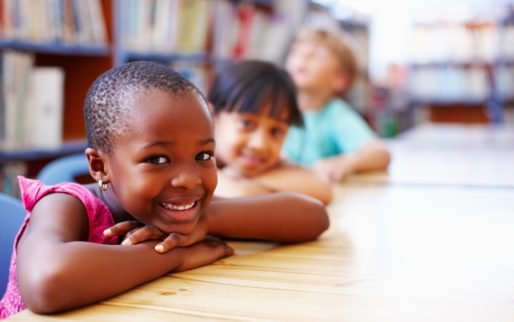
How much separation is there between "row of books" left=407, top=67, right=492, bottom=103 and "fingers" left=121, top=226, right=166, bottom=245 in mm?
6940

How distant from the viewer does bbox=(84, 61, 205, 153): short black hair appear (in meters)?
0.69

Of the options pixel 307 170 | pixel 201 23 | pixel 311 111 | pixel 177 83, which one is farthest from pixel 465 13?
pixel 177 83

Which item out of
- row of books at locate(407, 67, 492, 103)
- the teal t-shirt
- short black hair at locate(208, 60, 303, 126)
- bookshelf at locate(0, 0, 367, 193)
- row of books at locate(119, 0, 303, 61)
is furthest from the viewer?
row of books at locate(407, 67, 492, 103)

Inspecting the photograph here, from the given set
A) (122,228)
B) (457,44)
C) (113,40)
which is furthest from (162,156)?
(457,44)

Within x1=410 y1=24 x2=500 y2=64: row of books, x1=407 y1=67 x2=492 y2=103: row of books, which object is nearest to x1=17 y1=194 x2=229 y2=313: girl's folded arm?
x1=410 y1=24 x2=500 y2=64: row of books

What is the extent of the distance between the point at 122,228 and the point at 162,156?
0.36 ft

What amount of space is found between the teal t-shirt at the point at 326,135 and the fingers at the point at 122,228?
127 cm

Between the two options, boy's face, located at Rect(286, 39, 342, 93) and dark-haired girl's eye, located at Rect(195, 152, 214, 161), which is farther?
boy's face, located at Rect(286, 39, 342, 93)

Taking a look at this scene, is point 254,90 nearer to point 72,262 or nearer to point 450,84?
point 72,262

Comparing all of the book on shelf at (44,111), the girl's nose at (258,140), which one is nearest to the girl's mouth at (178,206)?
the girl's nose at (258,140)

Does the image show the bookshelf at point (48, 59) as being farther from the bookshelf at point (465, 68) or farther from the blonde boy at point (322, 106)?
the bookshelf at point (465, 68)

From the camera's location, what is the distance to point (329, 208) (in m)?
1.23

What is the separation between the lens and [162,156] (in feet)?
2.25

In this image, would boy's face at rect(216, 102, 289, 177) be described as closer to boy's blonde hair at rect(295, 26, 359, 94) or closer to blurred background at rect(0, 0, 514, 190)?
boy's blonde hair at rect(295, 26, 359, 94)
